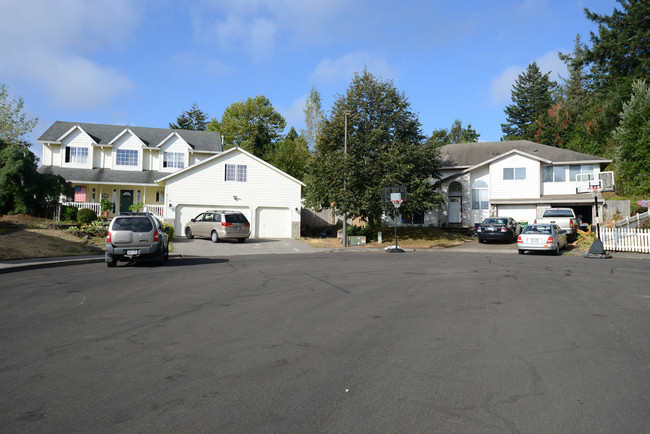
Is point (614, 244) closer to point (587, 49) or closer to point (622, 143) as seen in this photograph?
point (622, 143)

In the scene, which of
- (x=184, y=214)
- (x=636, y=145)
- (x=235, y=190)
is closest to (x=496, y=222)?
(x=636, y=145)

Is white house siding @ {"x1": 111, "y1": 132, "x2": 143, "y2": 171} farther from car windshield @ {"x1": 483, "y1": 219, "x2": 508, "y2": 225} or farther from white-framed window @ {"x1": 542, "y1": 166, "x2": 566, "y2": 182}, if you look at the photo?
white-framed window @ {"x1": 542, "y1": 166, "x2": 566, "y2": 182}

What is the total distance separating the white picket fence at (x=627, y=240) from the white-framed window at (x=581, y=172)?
14.5 metres

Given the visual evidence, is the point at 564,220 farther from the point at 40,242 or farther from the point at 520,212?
the point at 40,242

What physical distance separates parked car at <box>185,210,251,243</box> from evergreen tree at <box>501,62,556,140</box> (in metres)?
58.8

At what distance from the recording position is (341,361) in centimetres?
527

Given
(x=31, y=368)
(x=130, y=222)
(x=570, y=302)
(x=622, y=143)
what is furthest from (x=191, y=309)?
(x=622, y=143)

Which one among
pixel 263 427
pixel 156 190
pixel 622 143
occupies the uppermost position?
pixel 622 143

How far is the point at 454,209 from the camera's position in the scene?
40.0 meters

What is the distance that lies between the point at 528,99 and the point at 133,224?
75.9 metres

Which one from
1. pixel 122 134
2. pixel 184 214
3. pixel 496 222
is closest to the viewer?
pixel 496 222

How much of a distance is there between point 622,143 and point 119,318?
135ft

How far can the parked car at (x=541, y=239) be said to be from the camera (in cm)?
2227

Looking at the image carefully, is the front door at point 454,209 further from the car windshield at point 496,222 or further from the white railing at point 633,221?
the white railing at point 633,221
